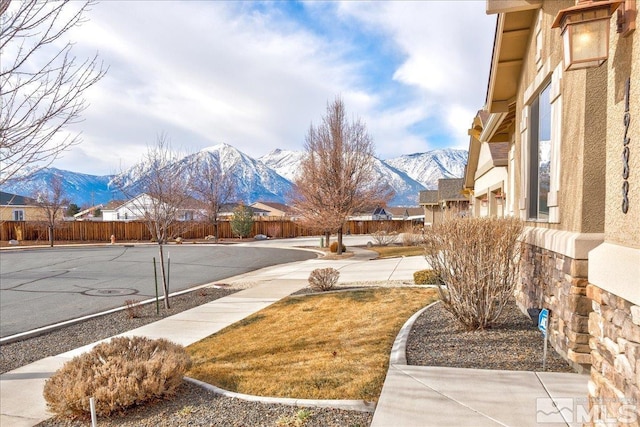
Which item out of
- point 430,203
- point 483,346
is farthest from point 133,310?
point 430,203

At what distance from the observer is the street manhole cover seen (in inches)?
495

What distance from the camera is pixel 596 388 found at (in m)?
3.10

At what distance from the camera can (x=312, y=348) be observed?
6.13 m

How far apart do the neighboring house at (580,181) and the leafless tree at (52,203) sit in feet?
128

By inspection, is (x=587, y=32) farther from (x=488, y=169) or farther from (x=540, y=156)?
(x=488, y=169)

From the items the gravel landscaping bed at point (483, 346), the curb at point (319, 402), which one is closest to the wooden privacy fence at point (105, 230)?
the gravel landscaping bed at point (483, 346)

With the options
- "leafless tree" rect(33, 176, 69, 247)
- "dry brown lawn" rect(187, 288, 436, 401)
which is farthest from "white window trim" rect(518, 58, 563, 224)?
"leafless tree" rect(33, 176, 69, 247)

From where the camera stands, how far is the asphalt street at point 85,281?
10.2 m

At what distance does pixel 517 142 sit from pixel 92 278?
15.9 m

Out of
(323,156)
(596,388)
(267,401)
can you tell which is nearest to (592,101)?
(596,388)

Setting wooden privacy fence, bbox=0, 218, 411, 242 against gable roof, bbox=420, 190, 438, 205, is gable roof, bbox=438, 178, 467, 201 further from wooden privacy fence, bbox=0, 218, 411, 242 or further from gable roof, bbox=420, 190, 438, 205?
wooden privacy fence, bbox=0, 218, 411, 242

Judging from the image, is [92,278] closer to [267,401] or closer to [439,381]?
[267,401]

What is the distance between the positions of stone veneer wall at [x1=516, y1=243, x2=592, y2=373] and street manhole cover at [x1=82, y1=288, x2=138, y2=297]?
11660 millimetres

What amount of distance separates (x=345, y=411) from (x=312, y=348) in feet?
7.28
